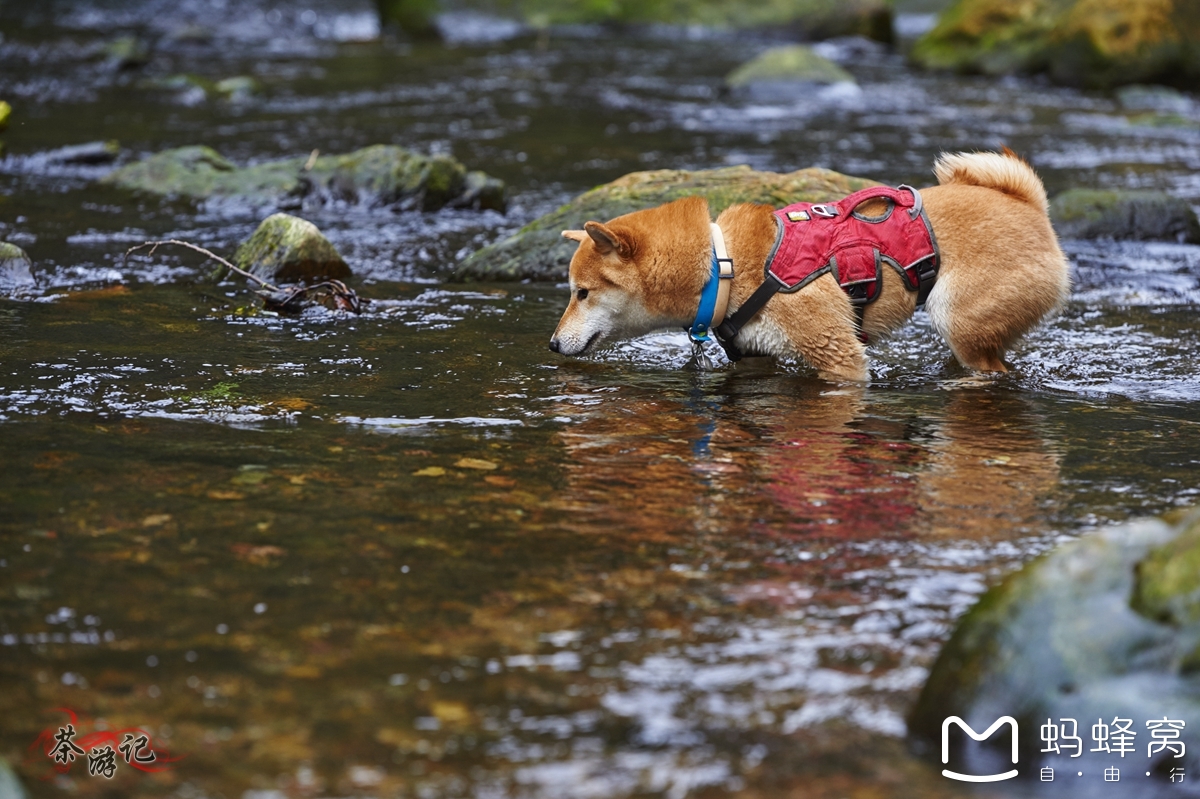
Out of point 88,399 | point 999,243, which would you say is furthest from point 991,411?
point 88,399

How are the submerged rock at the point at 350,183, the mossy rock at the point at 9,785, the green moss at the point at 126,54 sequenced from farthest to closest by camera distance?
the green moss at the point at 126,54, the submerged rock at the point at 350,183, the mossy rock at the point at 9,785

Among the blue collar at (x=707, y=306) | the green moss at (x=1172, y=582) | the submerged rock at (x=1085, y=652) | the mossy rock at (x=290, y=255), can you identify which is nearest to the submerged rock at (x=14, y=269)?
the mossy rock at (x=290, y=255)

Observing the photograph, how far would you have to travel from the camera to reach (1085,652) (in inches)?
116

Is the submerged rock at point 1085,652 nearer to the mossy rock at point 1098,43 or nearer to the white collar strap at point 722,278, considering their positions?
the white collar strap at point 722,278

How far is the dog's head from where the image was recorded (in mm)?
5961

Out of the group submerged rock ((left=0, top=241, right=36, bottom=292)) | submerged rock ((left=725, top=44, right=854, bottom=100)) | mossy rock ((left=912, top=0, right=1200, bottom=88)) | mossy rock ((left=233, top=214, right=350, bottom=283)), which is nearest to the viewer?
submerged rock ((left=0, top=241, right=36, bottom=292))

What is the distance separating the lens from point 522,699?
121 inches

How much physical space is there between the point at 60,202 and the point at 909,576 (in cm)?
877

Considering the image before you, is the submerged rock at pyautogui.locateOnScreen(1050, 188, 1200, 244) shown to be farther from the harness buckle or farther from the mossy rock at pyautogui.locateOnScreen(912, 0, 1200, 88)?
the mossy rock at pyautogui.locateOnScreen(912, 0, 1200, 88)

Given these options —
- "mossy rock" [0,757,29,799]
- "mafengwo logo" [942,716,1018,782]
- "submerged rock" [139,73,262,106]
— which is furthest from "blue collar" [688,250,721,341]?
"submerged rock" [139,73,262,106]

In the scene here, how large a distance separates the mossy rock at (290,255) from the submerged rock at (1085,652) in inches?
221

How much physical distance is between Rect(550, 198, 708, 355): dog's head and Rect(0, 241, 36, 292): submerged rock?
3.79 m

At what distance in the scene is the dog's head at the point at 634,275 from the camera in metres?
5.96

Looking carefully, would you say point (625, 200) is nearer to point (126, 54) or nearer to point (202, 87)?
point (202, 87)
